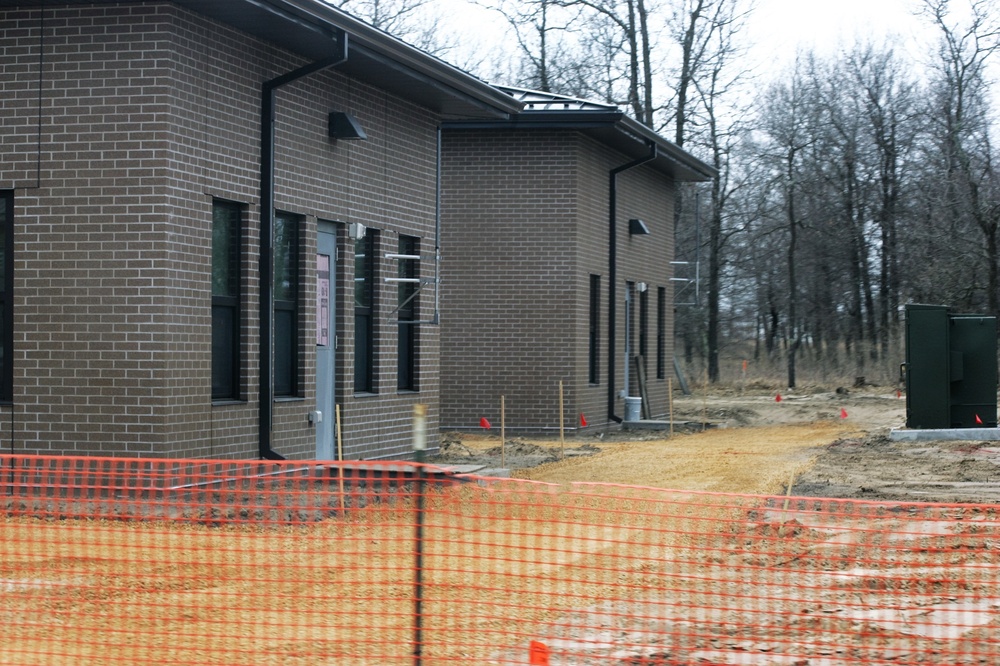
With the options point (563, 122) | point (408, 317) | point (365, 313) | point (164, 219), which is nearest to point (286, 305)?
point (365, 313)

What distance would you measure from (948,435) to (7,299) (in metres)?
15.4

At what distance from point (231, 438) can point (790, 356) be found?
105 ft

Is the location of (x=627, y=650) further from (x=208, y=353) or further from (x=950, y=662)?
(x=208, y=353)

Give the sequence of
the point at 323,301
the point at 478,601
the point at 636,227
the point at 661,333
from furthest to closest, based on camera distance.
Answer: the point at 661,333 → the point at 636,227 → the point at 323,301 → the point at 478,601

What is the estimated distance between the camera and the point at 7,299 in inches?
497

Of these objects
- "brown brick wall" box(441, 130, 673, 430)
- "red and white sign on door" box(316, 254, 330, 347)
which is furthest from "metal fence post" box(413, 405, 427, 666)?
"brown brick wall" box(441, 130, 673, 430)

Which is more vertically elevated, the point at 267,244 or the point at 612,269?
the point at 612,269

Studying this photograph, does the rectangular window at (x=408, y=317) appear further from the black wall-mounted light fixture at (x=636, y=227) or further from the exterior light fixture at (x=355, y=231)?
the black wall-mounted light fixture at (x=636, y=227)

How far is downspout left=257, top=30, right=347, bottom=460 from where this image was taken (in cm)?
1398

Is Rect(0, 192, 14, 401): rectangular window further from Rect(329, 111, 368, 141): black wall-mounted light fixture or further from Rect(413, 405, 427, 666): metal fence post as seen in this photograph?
Rect(413, 405, 427, 666): metal fence post

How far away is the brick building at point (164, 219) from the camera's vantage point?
12.4 m

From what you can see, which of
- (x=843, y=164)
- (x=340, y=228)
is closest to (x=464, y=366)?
(x=340, y=228)

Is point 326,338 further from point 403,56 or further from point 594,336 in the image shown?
point 594,336

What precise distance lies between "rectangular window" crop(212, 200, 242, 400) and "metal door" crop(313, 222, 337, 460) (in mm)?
1861
